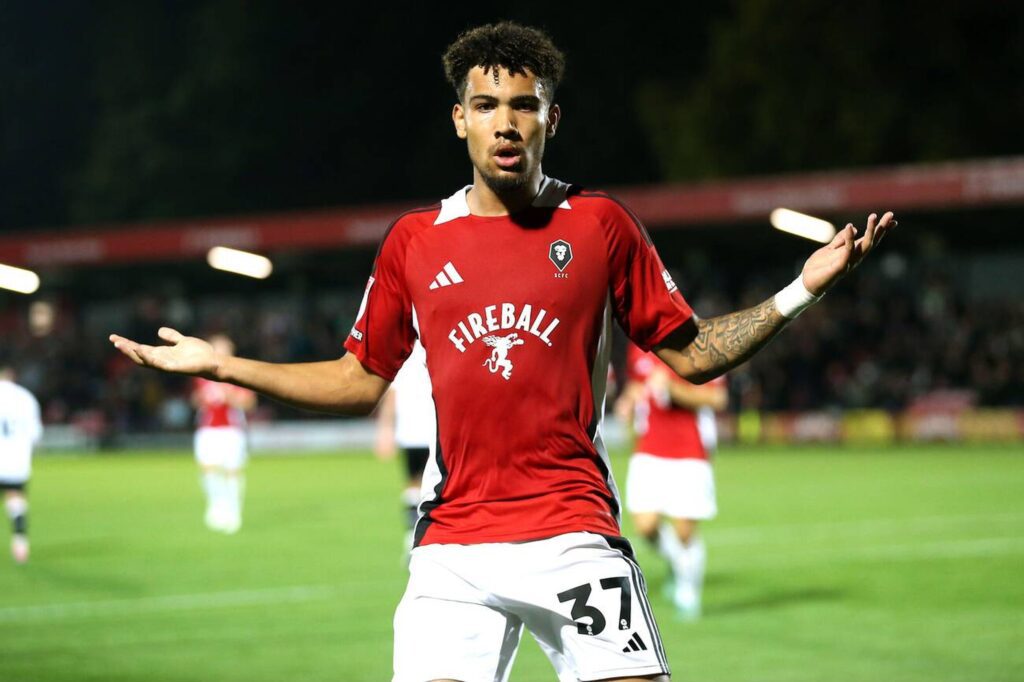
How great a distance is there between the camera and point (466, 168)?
6328 cm

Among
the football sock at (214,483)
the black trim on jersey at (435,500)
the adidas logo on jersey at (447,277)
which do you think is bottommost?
the black trim on jersey at (435,500)

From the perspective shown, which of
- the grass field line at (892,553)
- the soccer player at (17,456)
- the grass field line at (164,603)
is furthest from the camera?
the soccer player at (17,456)

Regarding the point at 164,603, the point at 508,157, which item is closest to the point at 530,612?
the point at 508,157

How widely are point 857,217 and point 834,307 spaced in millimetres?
3594

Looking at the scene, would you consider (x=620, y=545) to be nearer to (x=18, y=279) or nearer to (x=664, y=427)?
(x=664, y=427)

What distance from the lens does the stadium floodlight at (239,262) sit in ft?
146

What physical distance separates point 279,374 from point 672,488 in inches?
273

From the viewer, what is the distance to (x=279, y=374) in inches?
185

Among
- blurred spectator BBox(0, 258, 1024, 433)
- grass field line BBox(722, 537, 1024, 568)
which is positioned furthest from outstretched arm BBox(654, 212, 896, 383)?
blurred spectator BBox(0, 258, 1024, 433)

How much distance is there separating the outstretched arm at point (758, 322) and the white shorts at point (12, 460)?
12299 mm

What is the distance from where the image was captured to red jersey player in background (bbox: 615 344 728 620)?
11266 mm

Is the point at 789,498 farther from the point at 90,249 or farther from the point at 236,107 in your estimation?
the point at 236,107

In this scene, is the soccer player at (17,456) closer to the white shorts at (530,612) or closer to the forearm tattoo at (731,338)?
the white shorts at (530,612)

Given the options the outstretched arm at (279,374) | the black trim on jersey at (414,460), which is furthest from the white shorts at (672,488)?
the outstretched arm at (279,374)
